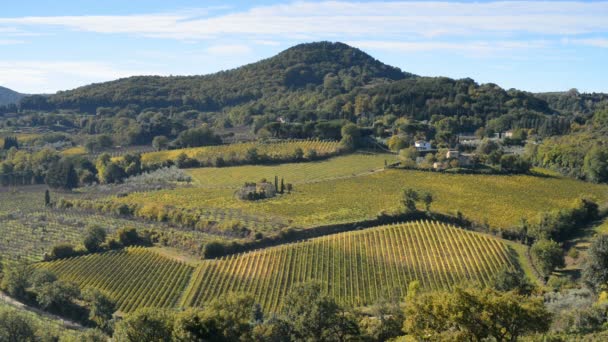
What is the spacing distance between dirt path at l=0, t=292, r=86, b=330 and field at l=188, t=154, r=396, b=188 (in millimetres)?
39216

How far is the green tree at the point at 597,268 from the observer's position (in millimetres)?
34219

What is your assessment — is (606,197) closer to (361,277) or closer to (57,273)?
(361,277)

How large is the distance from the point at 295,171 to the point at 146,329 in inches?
2371

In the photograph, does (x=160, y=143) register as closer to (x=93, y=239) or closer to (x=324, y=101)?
(x=93, y=239)

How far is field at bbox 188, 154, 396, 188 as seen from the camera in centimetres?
8194

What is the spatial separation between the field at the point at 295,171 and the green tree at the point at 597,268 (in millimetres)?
48364

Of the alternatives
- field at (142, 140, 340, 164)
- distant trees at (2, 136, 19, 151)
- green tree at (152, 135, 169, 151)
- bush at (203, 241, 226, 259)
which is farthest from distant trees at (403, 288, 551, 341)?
distant trees at (2, 136, 19, 151)

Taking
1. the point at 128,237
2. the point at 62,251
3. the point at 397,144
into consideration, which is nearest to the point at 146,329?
the point at 62,251

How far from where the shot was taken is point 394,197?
223ft

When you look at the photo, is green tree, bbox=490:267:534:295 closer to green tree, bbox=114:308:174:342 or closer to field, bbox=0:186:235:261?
green tree, bbox=114:308:174:342

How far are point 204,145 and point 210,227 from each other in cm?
5365

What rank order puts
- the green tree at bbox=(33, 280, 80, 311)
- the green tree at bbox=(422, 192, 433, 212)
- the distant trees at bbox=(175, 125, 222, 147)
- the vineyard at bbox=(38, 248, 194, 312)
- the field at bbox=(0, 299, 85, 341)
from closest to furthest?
the field at bbox=(0, 299, 85, 341)
the green tree at bbox=(33, 280, 80, 311)
the vineyard at bbox=(38, 248, 194, 312)
the green tree at bbox=(422, 192, 433, 212)
the distant trees at bbox=(175, 125, 222, 147)

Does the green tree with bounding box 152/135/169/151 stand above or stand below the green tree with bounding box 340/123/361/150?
below

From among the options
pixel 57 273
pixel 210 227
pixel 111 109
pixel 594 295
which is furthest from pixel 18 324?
pixel 111 109
